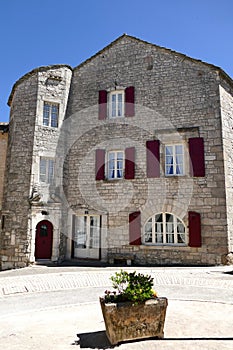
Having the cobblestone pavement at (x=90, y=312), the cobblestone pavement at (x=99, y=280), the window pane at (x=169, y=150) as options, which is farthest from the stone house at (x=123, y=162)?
the cobblestone pavement at (x=90, y=312)

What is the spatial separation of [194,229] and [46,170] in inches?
270

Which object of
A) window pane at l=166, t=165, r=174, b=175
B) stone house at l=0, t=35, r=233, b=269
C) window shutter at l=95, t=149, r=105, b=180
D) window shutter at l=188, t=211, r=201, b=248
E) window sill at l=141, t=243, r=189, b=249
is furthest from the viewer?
window shutter at l=95, t=149, r=105, b=180

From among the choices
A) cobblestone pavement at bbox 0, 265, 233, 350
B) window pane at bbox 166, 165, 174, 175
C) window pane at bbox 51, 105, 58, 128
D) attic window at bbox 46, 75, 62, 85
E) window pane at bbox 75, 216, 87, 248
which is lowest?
cobblestone pavement at bbox 0, 265, 233, 350

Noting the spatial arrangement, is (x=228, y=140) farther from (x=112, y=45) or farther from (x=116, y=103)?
(x=112, y=45)

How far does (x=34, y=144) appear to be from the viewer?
11.9m

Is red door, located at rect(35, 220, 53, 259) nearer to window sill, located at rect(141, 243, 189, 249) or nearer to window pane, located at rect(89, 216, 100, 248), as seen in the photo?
window pane, located at rect(89, 216, 100, 248)

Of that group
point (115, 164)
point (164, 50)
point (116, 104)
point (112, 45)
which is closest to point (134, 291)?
point (115, 164)

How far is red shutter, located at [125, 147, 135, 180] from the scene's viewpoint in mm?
11518

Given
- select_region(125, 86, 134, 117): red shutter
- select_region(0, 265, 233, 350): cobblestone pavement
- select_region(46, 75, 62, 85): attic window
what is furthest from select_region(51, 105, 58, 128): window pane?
select_region(0, 265, 233, 350): cobblestone pavement

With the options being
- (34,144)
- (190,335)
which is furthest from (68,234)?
(190,335)

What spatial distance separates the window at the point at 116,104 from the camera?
12.5 metres

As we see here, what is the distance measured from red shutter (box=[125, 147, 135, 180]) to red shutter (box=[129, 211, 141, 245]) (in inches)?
64.8

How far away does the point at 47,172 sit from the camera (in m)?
12.1

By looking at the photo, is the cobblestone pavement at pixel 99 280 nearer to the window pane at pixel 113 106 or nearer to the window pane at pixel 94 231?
the window pane at pixel 94 231
